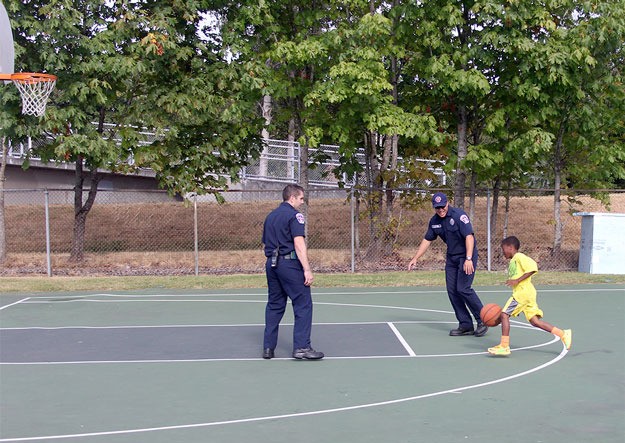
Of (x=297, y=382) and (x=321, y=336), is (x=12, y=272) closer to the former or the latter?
(x=321, y=336)

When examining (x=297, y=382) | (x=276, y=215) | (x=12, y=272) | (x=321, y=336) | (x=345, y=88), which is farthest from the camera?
(x=12, y=272)

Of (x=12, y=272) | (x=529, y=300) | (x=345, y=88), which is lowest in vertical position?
(x=12, y=272)

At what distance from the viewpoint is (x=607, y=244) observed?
64.5 ft

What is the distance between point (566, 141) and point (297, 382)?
14.3 meters

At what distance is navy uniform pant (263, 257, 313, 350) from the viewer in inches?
409

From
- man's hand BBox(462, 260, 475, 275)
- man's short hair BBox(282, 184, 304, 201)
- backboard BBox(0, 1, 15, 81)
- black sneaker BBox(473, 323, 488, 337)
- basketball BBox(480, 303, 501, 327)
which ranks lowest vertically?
black sneaker BBox(473, 323, 488, 337)

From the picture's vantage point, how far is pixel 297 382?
944cm

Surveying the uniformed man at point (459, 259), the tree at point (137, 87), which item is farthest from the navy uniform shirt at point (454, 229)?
the tree at point (137, 87)

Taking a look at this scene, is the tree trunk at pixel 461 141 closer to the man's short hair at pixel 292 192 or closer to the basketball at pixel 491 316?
the basketball at pixel 491 316

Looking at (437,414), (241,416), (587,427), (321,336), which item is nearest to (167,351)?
(321,336)

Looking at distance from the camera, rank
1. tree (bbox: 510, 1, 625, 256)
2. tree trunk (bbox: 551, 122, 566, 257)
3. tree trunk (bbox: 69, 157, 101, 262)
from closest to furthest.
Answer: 1. tree (bbox: 510, 1, 625, 256)
2. tree trunk (bbox: 551, 122, 566, 257)
3. tree trunk (bbox: 69, 157, 101, 262)

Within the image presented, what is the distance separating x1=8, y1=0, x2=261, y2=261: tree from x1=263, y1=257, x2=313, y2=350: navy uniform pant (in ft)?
35.1

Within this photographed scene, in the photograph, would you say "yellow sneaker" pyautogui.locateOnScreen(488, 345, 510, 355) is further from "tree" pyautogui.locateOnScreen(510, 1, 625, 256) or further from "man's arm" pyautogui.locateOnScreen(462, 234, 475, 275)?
"tree" pyautogui.locateOnScreen(510, 1, 625, 256)

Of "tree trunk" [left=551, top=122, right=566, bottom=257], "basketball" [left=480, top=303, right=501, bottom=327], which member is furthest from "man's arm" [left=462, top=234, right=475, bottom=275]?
"tree trunk" [left=551, top=122, right=566, bottom=257]
